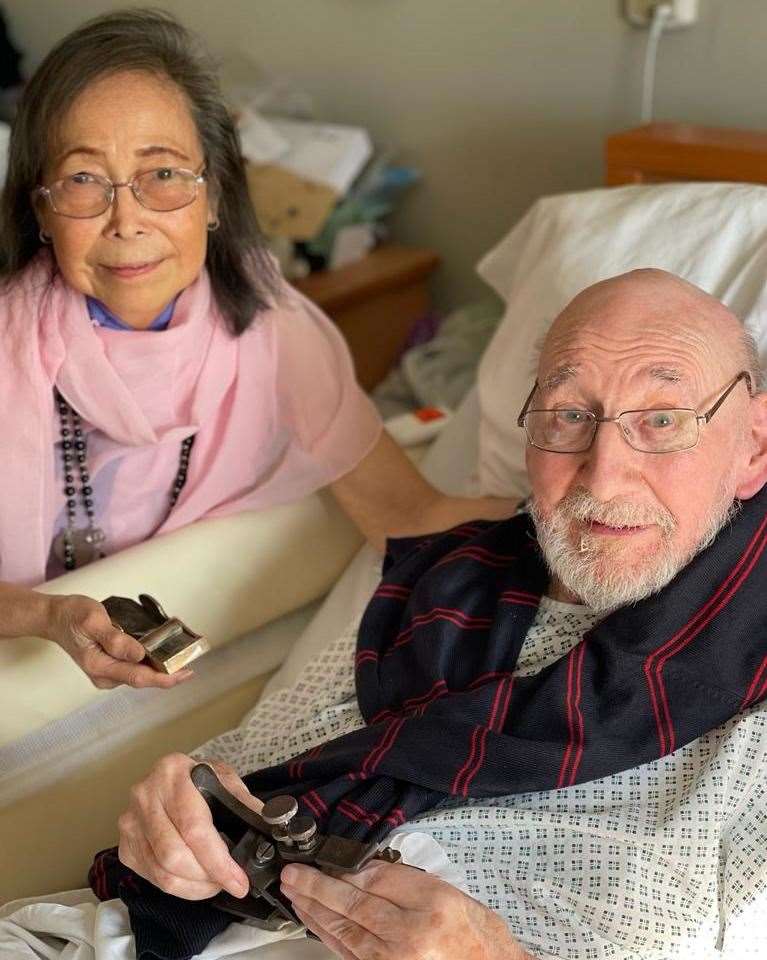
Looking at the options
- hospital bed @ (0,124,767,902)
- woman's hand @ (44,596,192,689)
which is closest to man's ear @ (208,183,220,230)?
hospital bed @ (0,124,767,902)

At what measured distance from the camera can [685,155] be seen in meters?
1.84

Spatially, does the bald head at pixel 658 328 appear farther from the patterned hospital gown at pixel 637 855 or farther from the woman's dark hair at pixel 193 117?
the woman's dark hair at pixel 193 117

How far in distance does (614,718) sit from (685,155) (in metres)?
0.99

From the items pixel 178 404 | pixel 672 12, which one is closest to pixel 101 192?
pixel 178 404

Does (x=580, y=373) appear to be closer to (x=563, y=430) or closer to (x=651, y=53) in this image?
(x=563, y=430)

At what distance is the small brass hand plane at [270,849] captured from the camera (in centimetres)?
105

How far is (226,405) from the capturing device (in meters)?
1.71

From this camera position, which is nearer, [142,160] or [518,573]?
[518,573]

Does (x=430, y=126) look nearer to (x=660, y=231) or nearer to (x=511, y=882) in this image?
(x=660, y=231)

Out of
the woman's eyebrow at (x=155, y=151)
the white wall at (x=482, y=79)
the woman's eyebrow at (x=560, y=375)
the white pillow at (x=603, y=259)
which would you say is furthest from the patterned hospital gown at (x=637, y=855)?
the white wall at (x=482, y=79)

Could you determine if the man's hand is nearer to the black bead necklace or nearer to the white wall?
the black bead necklace

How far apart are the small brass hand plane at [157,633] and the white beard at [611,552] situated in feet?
1.25

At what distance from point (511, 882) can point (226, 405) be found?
78 cm

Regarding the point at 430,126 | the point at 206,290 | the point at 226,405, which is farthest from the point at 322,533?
the point at 430,126
